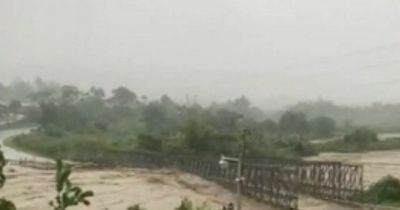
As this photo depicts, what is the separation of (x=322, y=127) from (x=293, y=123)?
4.35 meters

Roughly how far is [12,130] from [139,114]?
79.7 ft

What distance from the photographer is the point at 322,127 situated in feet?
276

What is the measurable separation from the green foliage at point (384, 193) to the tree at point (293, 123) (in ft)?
146

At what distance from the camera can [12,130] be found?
63.9 m

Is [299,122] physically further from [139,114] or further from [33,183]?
[33,183]

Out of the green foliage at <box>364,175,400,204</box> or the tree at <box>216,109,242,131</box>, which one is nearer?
the green foliage at <box>364,175,400,204</box>

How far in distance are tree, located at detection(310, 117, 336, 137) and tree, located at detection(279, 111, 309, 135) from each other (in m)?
1.32

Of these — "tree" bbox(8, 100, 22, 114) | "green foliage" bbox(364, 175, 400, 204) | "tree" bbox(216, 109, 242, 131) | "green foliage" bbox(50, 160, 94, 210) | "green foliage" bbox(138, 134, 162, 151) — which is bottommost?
"green foliage" bbox(364, 175, 400, 204)

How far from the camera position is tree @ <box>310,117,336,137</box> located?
274 ft

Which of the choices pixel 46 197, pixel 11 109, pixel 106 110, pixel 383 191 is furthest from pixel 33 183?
pixel 106 110

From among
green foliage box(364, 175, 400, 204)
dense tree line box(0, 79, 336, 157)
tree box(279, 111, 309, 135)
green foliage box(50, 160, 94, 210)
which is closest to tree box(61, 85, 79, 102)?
dense tree line box(0, 79, 336, 157)

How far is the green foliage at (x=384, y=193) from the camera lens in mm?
33656

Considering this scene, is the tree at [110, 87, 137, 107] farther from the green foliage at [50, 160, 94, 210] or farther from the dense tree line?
the green foliage at [50, 160, 94, 210]

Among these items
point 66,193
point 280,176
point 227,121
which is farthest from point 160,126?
point 66,193
